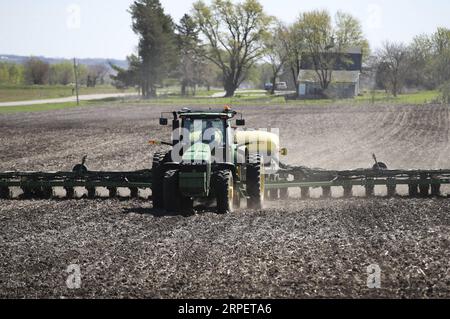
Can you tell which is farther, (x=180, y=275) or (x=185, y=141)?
(x=185, y=141)

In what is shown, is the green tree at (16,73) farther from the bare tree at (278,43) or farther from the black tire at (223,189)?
the black tire at (223,189)

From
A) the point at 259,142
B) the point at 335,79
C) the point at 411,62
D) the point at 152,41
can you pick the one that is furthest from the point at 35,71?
the point at 259,142

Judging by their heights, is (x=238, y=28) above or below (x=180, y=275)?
above

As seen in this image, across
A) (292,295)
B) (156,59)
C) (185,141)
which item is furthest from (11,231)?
(156,59)

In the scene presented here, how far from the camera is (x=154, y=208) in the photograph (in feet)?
45.2

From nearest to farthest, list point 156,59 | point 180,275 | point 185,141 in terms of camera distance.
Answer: point 180,275
point 185,141
point 156,59

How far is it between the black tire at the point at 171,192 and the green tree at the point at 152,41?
69216 mm

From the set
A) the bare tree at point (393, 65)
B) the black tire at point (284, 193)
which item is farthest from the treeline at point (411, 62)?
the black tire at point (284, 193)

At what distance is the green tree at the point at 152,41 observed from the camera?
263ft

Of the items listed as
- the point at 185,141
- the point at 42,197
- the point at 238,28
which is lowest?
the point at 42,197

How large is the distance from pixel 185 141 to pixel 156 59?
68897 mm

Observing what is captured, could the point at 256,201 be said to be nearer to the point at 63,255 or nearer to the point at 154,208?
the point at 154,208

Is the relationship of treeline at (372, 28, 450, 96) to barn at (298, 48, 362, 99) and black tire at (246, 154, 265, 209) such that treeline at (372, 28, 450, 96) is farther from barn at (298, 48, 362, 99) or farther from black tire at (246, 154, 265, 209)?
black tire at (246, 154, 265, 209)
